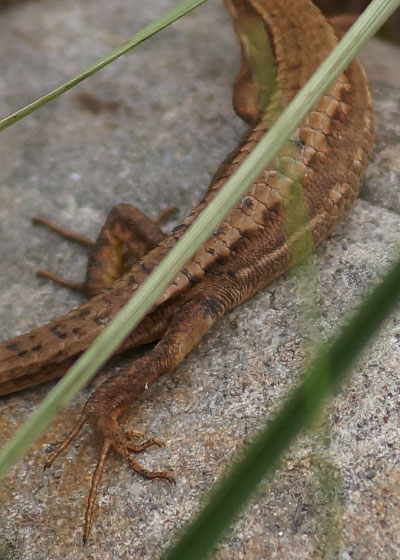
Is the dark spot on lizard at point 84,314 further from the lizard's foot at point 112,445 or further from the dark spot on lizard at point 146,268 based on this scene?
the lizard's foot at point 112,445

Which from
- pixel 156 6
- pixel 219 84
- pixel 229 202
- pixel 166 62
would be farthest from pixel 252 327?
pixel 156 6

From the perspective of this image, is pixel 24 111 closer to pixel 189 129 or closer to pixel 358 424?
pixel 358 424

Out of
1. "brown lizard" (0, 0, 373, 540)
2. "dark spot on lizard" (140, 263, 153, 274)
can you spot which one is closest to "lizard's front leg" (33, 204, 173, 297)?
"brown lizard" (0, 0, 373, 540)

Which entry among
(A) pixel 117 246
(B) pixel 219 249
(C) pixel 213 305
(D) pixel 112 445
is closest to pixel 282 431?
(D) pixel 112 445

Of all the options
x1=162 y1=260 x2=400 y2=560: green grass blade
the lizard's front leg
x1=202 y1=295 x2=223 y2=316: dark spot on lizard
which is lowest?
the lizard's front leg

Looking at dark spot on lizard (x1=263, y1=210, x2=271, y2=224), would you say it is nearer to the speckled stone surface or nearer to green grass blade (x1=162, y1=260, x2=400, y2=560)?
the speckled stone surface

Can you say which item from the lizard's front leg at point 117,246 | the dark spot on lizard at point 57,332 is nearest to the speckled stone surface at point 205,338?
the lizard's front leg at point 117,246
